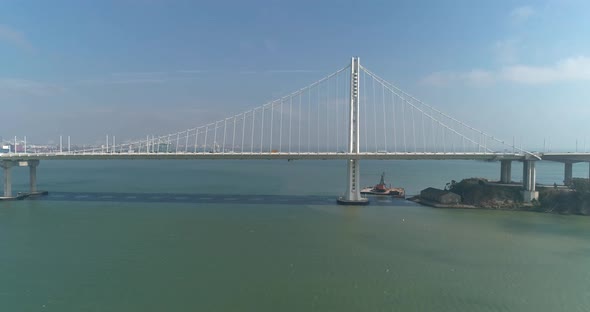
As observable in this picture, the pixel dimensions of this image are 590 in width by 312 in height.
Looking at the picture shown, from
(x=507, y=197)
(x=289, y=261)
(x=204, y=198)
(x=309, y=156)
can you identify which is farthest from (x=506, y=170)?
(x=289, y=261)

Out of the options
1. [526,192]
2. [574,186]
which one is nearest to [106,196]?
[526,192]

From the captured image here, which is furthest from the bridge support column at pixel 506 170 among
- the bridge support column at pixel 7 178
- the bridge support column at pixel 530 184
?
the bridge support column at pixel 7 178

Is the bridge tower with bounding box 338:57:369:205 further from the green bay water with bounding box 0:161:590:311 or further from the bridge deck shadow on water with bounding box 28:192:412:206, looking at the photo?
the green bay water with bounding box 0:161:590:311

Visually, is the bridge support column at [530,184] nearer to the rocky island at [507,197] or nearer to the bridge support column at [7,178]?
the rocky island at [507,197]

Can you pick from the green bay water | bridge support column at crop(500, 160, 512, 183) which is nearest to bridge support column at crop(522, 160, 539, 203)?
bridge support column at crop(500, 160, 512, 183)

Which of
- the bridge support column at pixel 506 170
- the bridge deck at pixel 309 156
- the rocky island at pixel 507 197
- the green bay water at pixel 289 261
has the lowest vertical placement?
the green bay water at pixel 289 261

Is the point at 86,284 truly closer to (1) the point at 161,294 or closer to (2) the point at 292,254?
(1) the point at 161,294
